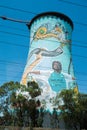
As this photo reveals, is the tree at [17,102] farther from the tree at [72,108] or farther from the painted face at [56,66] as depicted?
the painted face at [56,66]

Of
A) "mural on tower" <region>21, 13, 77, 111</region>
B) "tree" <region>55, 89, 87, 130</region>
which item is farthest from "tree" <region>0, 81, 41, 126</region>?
"mural on tower" <region>21, 13, 77, 111</region>

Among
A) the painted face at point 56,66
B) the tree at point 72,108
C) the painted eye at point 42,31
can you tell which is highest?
the painted eye at point 42,31

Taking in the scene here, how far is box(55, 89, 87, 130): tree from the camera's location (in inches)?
1043

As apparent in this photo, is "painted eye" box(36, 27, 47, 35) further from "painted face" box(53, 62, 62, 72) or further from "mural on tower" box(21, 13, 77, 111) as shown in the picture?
"painted face" box(53, 62, 62, 72)

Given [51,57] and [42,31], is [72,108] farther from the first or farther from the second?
[42,31]

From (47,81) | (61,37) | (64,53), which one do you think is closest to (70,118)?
(47,81)

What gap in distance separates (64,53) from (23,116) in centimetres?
1118

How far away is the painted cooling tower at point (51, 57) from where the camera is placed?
110 feet

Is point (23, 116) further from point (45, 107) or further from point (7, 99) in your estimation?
point (45, 107)

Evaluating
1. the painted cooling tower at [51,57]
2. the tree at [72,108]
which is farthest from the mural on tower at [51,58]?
the tree at [72,108]

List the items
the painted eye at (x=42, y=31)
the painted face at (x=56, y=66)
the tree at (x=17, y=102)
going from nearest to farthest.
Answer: the tree at (x=17, y=102) → the painted face at (x=56, y=66) → the painted eye at (x=42, y=31)

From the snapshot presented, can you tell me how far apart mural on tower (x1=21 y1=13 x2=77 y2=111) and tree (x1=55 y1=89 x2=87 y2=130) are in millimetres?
Result: 5596

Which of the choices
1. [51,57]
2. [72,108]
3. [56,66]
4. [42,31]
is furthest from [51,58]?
[72,108]

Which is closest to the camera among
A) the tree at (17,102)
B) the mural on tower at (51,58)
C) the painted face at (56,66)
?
the tree at (17,102)
